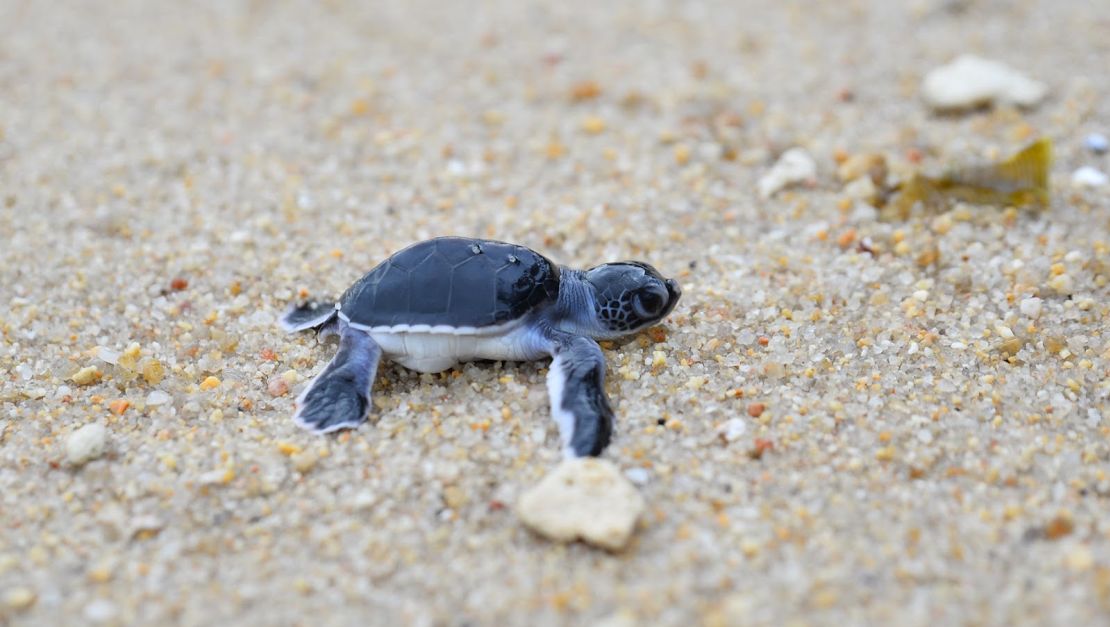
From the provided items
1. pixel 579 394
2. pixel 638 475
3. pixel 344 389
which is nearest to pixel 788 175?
pixel 579 394

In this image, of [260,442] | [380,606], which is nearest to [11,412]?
[260,442]

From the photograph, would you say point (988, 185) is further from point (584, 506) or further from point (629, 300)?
point (584, 506)

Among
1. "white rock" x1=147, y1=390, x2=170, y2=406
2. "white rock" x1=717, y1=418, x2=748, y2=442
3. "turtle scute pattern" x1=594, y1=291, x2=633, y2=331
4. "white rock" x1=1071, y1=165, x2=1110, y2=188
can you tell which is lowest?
"white rock" x1=717, y1=418, x2=748, y2=442

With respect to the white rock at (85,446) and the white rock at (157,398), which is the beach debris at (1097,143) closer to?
the white rock at (157,398)

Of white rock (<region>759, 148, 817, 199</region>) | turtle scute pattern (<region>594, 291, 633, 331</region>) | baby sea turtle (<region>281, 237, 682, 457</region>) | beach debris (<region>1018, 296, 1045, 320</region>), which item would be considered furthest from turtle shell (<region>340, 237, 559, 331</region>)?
beach debris (<region>1018, 296, 1045, 320</region>)

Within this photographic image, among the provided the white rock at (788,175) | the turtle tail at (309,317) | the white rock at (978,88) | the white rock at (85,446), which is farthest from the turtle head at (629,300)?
the white rock at (978,88)

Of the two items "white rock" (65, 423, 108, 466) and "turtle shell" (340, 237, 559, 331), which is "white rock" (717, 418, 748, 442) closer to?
"turtle shell" (340, 237, 559, 331)

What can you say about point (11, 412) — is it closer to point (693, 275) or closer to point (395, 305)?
point (395, 305)
